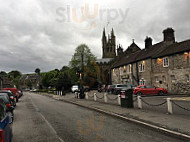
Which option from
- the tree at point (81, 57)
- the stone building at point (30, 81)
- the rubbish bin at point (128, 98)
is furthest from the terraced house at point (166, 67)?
the stone building at point (30, 81)

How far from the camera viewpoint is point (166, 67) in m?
26.6

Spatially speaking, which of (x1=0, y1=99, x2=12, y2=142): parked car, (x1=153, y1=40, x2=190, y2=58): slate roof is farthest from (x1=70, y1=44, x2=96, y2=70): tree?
(x1=0, y1=99, x2=12, y2=142): parked car

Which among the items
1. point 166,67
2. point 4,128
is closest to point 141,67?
point 166,67

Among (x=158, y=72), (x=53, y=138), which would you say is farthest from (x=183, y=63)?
(x=53, y=138)

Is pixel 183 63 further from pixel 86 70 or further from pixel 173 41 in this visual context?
pixel 86 70

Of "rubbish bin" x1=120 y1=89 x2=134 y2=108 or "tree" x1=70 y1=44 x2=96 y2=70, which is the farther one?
"tree" x1=70 y1=44 x2=96 y2=70

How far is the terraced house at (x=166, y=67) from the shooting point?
23.7 metres

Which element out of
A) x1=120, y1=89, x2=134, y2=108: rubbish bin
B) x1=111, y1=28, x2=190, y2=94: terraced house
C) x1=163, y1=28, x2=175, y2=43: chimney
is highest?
x1=163, y1=28, x2=175, y2=43: chimney

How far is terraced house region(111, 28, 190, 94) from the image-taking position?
2372 cm

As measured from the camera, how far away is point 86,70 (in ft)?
188

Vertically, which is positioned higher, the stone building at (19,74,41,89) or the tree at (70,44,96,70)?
the tree at (70,44,96,70)

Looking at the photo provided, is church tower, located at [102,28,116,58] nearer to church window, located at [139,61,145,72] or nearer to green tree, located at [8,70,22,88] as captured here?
church window, located at [139,61,145,72]

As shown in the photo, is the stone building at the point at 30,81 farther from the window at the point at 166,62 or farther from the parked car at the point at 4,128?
the parked car at the point at 4,128

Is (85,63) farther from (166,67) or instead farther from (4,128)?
(4,128)
